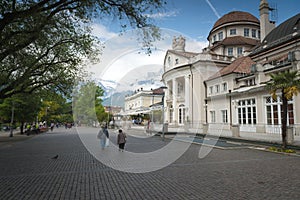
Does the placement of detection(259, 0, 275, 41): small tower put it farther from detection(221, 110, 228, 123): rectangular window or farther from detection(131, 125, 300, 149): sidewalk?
detection(131, 125, 300, 149): sidewalk

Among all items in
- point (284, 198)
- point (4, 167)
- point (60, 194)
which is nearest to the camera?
point (284, 198)

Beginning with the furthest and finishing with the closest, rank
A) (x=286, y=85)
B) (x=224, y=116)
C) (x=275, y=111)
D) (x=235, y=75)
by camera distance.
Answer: (x=224, y=116), (x=235, y=75), (x=275, y=111), (x=286, y=85)

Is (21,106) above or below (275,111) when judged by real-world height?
above

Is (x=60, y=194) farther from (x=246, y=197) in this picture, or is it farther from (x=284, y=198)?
(x=284, y=198)

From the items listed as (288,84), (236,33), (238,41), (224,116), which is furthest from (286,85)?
(236,33)

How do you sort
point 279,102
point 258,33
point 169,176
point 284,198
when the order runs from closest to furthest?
→ point 284,198 < point 169,176 < point 279,102 < point 258,33

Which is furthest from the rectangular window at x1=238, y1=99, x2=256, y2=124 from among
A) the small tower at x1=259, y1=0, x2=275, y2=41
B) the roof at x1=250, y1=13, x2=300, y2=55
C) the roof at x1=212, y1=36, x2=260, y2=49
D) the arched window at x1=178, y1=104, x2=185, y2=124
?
the roof at x1=212, y1=36, x2=260, y2=49

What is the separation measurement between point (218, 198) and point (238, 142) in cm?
1475

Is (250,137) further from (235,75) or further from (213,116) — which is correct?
(213,116)

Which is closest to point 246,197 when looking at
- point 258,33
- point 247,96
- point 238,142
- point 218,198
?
point 218,198

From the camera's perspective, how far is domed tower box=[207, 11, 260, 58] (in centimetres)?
4312

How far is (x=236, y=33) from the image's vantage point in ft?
150

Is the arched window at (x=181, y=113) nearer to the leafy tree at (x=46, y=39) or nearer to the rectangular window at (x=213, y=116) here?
the rectangular window at (x=213, y=116)

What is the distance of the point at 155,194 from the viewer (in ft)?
20.3
